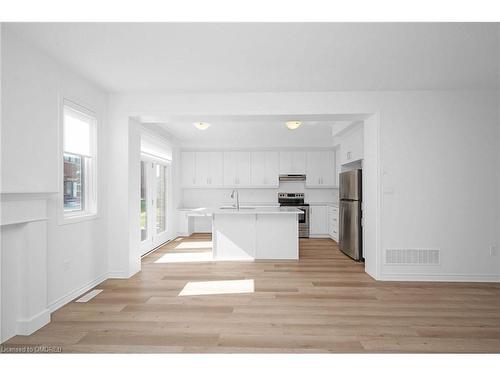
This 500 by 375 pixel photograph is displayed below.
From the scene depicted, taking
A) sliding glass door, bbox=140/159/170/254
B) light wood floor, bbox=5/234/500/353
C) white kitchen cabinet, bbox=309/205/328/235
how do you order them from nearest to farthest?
light wood floor, bbox=5/234/500/353
sliding glass door, bbox=140/159/170/254
white kitchen cabinet, bbox=309/205/328/235

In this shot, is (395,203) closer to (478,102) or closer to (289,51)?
(478,102)

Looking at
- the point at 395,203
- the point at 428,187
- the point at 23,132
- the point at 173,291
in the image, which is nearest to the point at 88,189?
the point at 23,132

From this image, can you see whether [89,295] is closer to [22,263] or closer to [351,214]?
[22,263]

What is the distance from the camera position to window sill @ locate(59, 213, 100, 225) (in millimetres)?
3370

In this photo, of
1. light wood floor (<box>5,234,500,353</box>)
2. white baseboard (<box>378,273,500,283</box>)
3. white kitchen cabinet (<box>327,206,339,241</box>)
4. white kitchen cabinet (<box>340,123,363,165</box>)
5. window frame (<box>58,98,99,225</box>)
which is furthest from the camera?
white kitchen cabinet (<box>327,206,339,241</box>)

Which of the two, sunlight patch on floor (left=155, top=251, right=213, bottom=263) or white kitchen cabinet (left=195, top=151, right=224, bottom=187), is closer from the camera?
sunlight patch on floor (left=155, top=251, right=213, bottom=263)

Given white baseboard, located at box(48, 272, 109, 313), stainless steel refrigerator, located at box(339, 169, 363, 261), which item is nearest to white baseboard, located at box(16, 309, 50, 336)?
white baseboard, located at box(48, 272, 109, 313)

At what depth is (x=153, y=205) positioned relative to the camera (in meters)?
6.46

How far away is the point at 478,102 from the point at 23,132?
5.38 m

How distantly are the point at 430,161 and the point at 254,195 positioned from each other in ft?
16.8

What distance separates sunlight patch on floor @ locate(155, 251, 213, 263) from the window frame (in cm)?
174

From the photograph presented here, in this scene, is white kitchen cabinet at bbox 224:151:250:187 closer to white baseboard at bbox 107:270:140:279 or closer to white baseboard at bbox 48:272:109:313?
white baseboard at bbox 107:270:140:279

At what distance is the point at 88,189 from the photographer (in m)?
4.05

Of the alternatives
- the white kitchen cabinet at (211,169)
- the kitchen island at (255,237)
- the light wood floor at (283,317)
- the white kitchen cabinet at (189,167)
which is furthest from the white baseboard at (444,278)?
the white kitchen cabinet at (189,167)
